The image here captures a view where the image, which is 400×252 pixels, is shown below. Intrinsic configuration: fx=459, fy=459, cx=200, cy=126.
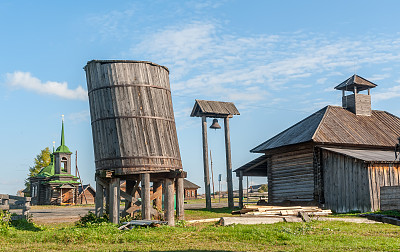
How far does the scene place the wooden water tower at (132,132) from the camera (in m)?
15.7

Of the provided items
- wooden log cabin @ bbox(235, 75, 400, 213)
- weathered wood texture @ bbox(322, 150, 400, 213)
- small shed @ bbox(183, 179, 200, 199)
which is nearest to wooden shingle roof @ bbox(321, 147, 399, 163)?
wooden log cabin @ bbox(235, 75, 400, 213)

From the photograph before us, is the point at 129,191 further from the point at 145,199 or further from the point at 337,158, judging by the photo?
the point at 337,158

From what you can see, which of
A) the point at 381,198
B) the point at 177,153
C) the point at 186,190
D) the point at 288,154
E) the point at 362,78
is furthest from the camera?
the point at 186,190

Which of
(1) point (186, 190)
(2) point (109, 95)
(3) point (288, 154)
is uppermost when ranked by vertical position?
(2) point (109, 95)

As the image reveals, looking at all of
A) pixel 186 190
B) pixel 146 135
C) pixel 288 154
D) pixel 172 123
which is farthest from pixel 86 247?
pixel 186 190

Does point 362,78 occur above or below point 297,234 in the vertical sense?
above

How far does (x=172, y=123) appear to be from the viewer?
17.0 m

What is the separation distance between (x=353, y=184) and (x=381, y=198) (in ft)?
5.51

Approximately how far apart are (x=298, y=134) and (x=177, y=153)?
12.4 meters

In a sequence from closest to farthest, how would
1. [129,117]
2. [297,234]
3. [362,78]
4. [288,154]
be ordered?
[297,234] < [129,117] < [288,154] < [362,78]

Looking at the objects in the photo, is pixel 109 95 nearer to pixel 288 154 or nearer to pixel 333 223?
pixel 333 223

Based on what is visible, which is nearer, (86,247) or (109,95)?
(86,247)

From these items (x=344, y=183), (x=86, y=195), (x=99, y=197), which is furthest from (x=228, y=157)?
(x=86, y=195)

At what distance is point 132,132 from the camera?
52.0 ft
